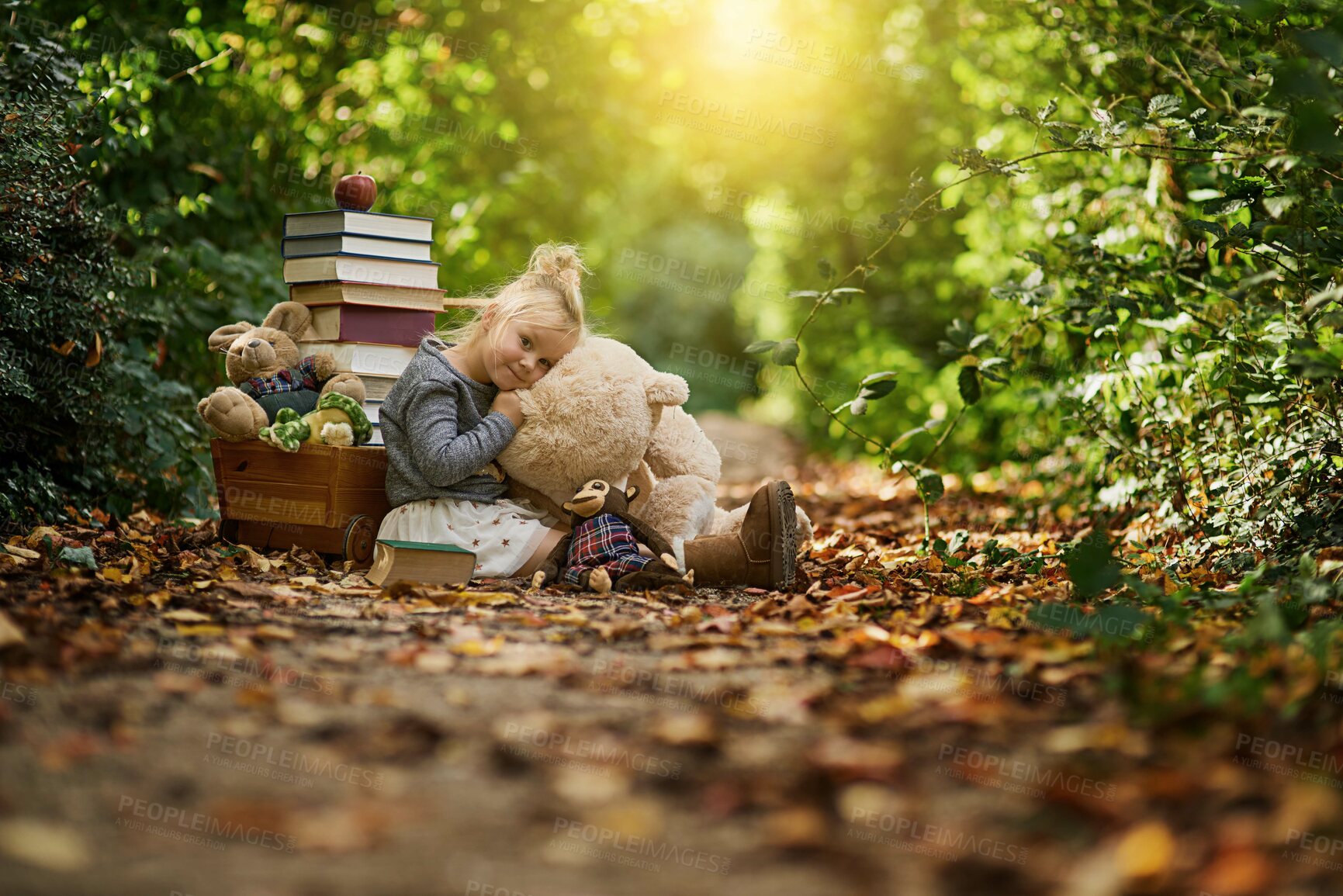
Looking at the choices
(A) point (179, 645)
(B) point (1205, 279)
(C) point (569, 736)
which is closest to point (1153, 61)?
(B) point (1205, 279)

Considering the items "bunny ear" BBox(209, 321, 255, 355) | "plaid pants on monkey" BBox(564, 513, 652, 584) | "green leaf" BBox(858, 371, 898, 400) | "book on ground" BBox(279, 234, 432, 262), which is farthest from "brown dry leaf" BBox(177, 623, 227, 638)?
"green leaf" BBox(858, 371, 898, 400)

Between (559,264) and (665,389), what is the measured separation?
650mm

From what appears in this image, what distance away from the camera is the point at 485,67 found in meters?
7.83

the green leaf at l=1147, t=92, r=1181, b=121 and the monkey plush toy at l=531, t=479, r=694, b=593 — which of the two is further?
the monkey plush toy at l=531, t=479, r=694, b=593

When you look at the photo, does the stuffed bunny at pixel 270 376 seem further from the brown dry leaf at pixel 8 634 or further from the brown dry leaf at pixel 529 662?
the brown dry leaf at pixel 529 662

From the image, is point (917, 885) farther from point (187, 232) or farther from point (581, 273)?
point (187, 232)

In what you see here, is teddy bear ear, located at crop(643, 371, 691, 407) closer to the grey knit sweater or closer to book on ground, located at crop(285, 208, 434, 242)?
the grey knit sweater

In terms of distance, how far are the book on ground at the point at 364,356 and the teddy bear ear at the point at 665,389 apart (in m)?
0.96

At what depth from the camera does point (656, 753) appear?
1.79m

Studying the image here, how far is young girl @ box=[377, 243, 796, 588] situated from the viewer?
353 centimetres

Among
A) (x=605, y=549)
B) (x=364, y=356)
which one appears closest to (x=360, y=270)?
(x=364, y=356)

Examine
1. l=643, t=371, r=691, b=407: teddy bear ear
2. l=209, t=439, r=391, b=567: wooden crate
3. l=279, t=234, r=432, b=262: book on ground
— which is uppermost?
l=279, t=234, r=432, b=262: book on ground

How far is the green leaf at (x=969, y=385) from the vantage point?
157 inches

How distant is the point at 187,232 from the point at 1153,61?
467 cm
